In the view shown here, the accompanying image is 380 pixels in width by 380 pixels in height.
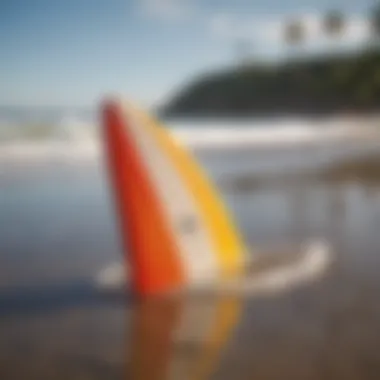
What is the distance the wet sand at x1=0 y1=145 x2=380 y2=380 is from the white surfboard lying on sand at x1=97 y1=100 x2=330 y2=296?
70mm

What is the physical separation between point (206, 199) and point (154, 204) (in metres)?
0.20

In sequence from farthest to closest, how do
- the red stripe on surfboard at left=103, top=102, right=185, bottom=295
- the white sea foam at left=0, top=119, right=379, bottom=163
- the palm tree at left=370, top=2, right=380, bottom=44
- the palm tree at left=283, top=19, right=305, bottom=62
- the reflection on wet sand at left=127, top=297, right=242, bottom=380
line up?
the white sea foam at left=0, top=119, right=379, bottom=163 → the palm tree at left=370, top=2, right=380, bottom=44 → the palm tree at left=283, top=19, right=305, bottom=62 → the red stripe on surfboard at left=103, top=102, right=185, bottom=295 → the reflection on wet sand at left=127, top=297, right=242, bottom=380

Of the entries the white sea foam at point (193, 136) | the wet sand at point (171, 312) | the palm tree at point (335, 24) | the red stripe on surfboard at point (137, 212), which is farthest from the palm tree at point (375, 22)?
the red stripe on surfboard at point (137, 212)

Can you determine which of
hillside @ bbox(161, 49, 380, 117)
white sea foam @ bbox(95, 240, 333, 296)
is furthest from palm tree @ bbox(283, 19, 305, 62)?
white sea foam @ bbox(95, 240, 333, 296)

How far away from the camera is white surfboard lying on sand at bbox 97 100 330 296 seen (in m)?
1.42

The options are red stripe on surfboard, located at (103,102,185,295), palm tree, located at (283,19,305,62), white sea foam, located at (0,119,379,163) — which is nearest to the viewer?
red stripe on surfboard, located at (103,102,185,295)

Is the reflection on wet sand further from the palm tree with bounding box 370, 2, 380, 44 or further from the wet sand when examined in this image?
the palm tree with bounding box 370, 2, 380, 44

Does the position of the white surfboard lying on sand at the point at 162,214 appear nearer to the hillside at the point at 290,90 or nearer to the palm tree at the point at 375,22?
the hillside at the point at 290,90

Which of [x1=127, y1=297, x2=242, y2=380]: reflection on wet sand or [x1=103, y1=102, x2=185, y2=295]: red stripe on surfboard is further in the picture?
[x1=103, y1=102, x2=185, y2=295]: red stripe on surfboard

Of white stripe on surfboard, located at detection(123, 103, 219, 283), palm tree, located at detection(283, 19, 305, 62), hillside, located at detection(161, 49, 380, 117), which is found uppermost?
palm tree, located at detection(283, 19, 305, 62)

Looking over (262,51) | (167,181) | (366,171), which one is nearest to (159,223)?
(167,181)

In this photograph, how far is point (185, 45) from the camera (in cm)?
150

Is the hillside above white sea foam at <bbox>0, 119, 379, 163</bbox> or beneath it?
above

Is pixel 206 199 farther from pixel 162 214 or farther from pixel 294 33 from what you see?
pixel 294 33
